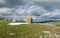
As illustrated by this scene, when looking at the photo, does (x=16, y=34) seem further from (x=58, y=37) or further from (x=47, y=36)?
(x=58, y=37)

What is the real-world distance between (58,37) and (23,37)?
2.66 metres

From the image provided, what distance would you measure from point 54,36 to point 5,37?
133 inches

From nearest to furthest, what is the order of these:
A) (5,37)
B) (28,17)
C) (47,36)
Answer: (5,37), (47,36), (28,17)

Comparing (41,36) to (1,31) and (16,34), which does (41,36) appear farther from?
(1,31)

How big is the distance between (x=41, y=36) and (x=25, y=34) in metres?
1.04

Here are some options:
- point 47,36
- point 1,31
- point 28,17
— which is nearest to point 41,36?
point 47,36

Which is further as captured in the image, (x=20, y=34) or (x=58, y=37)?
(x=58, y=37)

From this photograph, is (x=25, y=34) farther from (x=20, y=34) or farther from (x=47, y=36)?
(x=47, y=36)

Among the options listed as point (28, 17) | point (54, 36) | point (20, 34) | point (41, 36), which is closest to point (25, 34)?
point (20, 34)

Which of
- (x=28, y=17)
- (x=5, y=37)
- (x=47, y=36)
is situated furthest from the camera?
(x=28, y=17)

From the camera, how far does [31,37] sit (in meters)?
10.5

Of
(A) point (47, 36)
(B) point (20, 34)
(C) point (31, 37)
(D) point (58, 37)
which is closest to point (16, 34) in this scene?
(B) point (20, 34)

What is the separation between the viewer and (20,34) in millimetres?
10961

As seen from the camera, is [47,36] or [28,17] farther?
[28,17]
